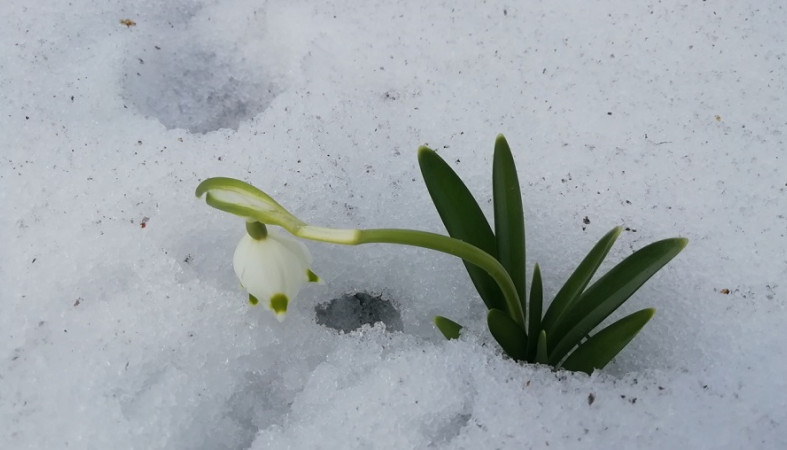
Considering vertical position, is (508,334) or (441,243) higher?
(441,243)

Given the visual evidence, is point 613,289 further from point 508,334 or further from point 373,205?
A: point 373,205

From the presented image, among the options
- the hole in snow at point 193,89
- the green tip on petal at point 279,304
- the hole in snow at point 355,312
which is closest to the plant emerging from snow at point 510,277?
the green tip on petal at point 279,304

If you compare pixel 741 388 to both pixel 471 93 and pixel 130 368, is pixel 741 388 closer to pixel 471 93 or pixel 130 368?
pixel 471 93

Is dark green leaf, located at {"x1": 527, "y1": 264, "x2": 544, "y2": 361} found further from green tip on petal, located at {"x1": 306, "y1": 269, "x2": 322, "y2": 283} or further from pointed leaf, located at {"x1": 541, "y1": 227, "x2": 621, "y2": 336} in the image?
green tip on petal, located at {"x1": 306, "y1": 269, "x2": 322, "y2": 283}

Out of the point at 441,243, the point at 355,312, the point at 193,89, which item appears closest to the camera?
the point at 441,243

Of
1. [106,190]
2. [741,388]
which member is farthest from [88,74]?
[741,388]

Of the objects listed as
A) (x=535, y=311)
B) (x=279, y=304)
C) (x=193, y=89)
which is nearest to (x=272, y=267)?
(x=279, y=304)

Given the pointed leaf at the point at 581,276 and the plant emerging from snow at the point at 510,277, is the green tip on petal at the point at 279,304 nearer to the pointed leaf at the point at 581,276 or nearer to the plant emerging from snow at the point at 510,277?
the plant emerging from snow at the point at 510,277
